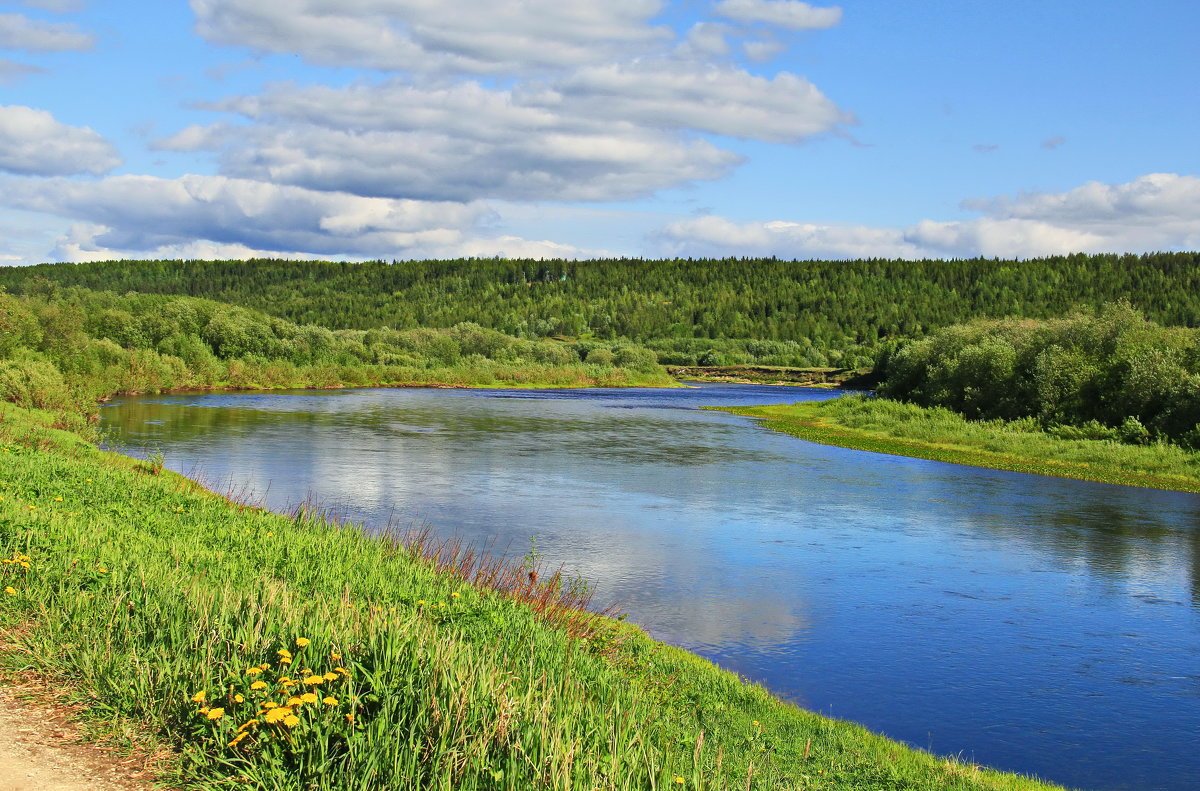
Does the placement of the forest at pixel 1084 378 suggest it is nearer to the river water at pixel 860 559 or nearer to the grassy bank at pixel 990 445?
the grassy bank at pixel 990 445

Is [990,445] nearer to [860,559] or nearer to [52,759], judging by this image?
[860,559]

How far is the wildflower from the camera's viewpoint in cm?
703

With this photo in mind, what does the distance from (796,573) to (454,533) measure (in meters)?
9.04

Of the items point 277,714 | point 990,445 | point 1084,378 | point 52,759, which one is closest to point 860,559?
point 277,714

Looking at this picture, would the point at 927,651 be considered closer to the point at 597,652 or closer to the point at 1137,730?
the point at 1137,730

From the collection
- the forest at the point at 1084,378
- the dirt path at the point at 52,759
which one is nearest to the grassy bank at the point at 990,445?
the forest at the point at 1084,378

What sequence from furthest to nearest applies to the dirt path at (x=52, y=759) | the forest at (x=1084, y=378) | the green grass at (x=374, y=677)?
the forest at (x=1084, y=378) < the green grass at (x=374, y=677) < the dirt path at (x=52, y=759)

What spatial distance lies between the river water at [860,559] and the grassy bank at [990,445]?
2417 millimetres

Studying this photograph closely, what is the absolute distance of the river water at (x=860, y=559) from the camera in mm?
15836

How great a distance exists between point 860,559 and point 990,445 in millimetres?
30556

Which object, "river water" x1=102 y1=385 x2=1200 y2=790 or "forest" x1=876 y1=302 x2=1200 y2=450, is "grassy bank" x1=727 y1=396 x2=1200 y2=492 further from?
"river water" x1=102 y1=385 x2=1200 y2=790

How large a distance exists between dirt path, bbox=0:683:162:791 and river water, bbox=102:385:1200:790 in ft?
35.5

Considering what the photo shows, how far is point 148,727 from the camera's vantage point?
802 centimetres

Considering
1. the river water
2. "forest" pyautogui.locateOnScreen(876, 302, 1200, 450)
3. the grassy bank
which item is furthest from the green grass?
"forest" pyautogui.locateOnScreen(876, 302, 1200, 450)
